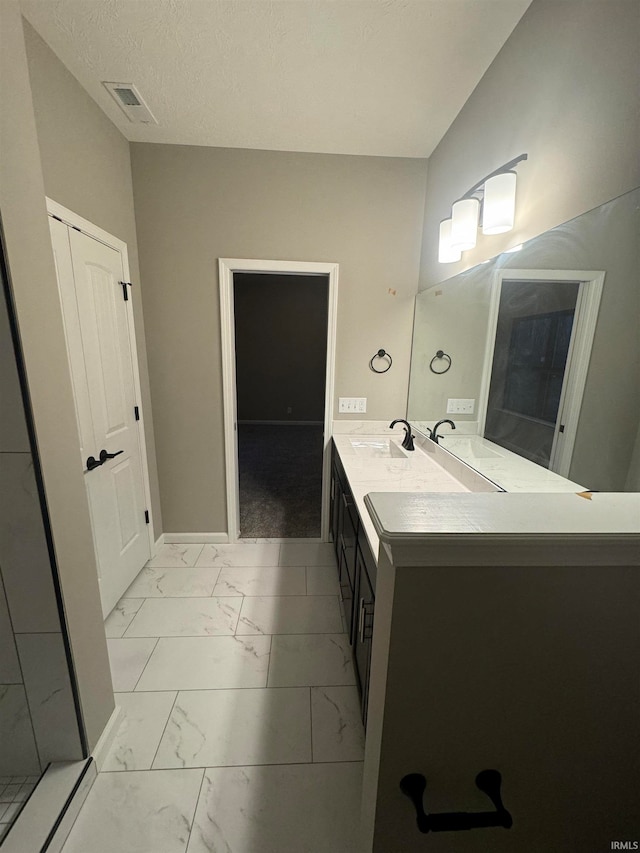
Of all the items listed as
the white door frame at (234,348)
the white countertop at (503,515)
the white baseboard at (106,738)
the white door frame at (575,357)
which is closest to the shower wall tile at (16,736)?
the white baseboard at (106,738)

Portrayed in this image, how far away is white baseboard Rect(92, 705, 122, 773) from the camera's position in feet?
4.13

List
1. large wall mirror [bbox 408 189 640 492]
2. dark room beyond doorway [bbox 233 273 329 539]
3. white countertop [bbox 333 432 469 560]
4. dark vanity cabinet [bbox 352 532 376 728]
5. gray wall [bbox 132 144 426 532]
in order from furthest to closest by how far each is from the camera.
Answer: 1. dark room beyond doorway [bbox 233 273 329 539]
2. gray wall [bbox 132 144 426 532]
3. white countertop [bbox 333 432 469 560]
4. dark vanity cabinet [bbox 352 532 376 728]
5. large wall mirror [bbox 408 189 640 492]

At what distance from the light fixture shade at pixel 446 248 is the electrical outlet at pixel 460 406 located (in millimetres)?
771

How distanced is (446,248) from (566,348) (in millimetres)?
1094

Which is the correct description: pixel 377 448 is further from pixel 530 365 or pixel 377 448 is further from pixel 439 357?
pixel 530 365

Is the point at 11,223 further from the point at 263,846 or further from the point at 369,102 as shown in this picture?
the point at 263,846

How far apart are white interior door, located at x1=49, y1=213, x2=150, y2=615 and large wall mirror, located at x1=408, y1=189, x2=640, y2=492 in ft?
6.51

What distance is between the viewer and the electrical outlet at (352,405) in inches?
100.0

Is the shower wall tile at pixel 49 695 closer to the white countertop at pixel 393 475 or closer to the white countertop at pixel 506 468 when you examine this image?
the white countertop at pixel 393 475

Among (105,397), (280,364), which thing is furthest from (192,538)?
(280,364)

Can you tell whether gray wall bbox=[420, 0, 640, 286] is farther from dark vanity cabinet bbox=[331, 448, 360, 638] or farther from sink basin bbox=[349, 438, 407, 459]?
dark vanity cabinet bbox=[331, 448, 360, 638]

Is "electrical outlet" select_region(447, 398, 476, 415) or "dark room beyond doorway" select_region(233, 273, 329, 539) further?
"dark room beyond doorway" select_region(233, 273, 329, 539)

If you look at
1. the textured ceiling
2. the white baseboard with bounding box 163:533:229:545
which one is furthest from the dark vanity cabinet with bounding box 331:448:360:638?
the textured ceiling

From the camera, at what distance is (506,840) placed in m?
0.75
